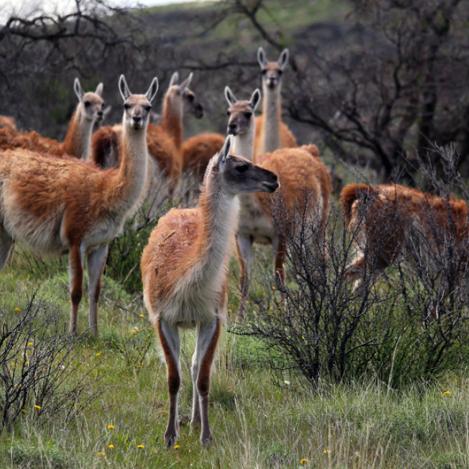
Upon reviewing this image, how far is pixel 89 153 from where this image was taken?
11227 millimetres

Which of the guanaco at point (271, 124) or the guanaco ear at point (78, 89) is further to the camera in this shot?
the guanaco at point (271, 124)

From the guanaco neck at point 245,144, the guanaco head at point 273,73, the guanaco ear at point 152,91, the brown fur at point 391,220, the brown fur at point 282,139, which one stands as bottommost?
the brown fur at point 391,220

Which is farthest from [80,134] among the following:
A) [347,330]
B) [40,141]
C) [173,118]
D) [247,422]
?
[247,422]

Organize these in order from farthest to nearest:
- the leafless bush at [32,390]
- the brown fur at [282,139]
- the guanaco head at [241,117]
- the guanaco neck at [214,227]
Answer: the brown fur at [282,139] → the guanaco head at [241,117] → the guanaco neck at [214,227] → the leafless bush at [32,390]

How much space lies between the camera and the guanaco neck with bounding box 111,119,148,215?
323 inches

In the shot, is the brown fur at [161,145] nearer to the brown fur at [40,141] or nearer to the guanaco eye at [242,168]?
the brown fur at [40,141]

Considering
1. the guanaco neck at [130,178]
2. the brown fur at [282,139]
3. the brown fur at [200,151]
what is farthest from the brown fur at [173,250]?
the brown fur at [200,151]

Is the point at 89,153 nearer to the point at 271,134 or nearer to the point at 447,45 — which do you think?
the point at 271,134

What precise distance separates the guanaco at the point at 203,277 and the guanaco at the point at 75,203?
6.98 ft

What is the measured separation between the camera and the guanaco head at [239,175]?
233 inches

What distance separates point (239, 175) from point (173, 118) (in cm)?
796

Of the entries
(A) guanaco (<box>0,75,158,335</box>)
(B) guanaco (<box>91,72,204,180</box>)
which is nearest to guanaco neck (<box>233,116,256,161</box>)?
(A) guanaco (<box>0,75,158,335</box>)

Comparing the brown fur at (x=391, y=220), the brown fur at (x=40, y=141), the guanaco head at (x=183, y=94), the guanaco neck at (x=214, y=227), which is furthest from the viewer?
the guanaco head at (x=183, y=94)

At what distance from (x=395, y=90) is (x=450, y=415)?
1042 cm
